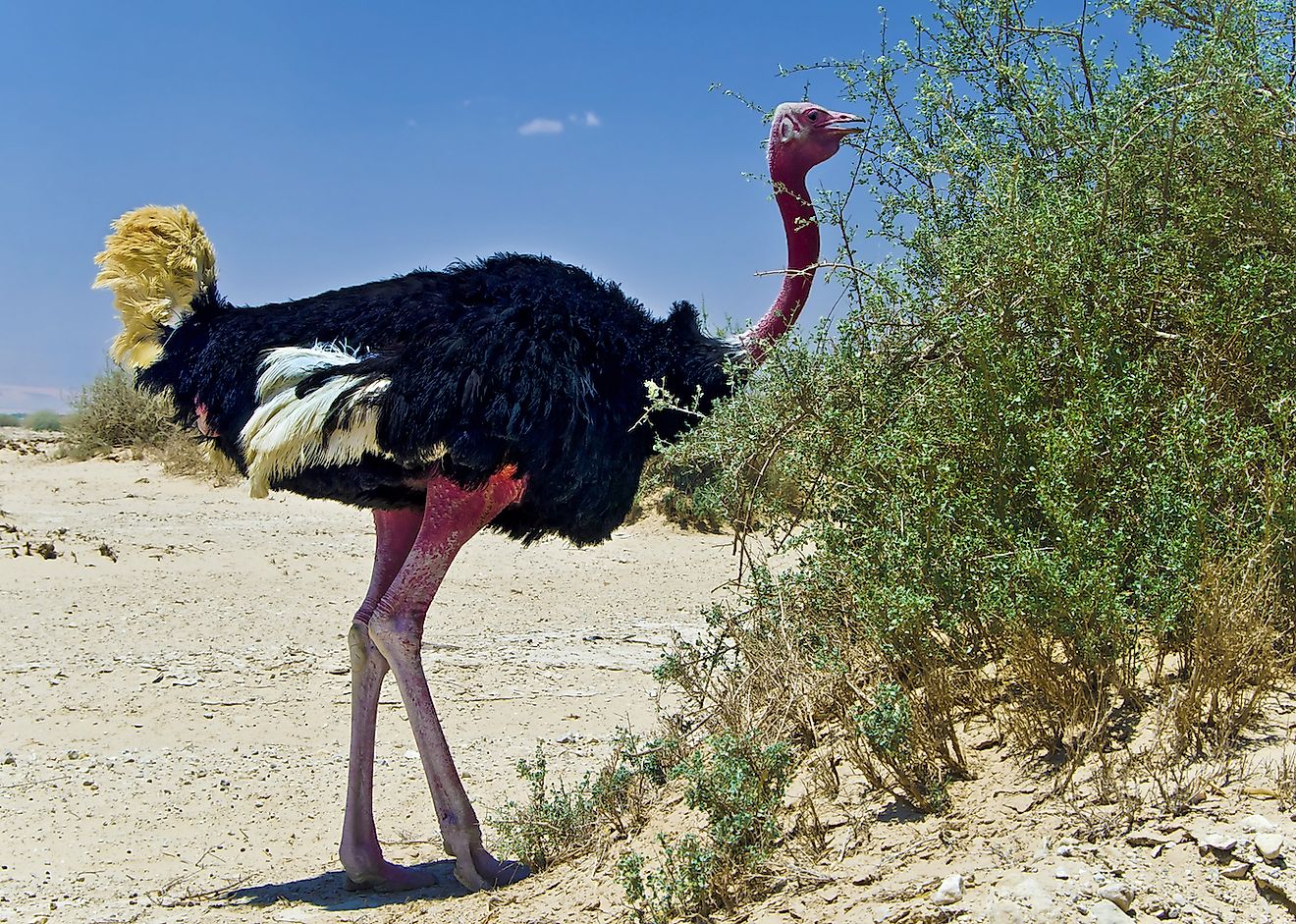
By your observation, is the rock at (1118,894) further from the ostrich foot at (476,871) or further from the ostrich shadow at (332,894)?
the ostrich shadow at (332,894)

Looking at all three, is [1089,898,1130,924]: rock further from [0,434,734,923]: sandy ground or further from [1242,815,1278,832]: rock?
[0,434,734,923]: sandy ground

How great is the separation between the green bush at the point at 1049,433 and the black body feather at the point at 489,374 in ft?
1.07

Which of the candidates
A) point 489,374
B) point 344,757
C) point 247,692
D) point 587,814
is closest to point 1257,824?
point 587,814

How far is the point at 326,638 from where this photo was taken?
313 inches

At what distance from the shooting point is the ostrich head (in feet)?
16.1

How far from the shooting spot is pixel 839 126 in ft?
16.0

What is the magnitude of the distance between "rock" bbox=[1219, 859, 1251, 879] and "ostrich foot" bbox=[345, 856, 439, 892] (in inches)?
107

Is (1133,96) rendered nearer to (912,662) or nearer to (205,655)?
(912,662)

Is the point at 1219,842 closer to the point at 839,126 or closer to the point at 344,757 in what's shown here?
the point at 839,126

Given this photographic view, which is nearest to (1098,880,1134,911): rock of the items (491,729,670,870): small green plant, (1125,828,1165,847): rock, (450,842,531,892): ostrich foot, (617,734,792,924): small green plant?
(1125,828,1165,847): rock

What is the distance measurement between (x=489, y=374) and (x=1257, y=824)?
2.44m

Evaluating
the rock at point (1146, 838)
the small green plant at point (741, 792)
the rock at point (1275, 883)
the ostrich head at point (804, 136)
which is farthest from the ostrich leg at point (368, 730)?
the rock at point (1275, 883)

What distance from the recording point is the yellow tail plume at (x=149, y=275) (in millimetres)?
4645

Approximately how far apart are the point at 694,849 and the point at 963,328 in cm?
157
